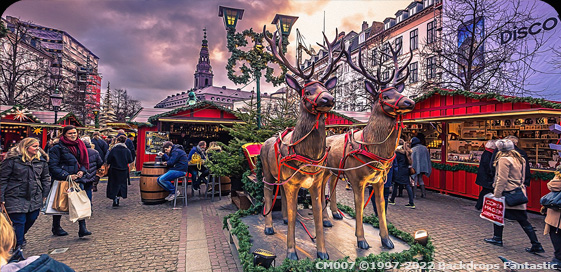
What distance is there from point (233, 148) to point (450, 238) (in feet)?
17.6

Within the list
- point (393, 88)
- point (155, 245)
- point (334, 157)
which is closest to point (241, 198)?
point (155, 245)

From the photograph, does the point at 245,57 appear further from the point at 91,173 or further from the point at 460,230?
the point at 460,230

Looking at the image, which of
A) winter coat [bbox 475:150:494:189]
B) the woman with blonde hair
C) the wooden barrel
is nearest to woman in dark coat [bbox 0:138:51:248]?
the wooden barrel

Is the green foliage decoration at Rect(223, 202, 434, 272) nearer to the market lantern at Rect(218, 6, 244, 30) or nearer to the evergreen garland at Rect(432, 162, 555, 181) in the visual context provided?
the evergreen garland at Rect(432, 162, 555, 181)

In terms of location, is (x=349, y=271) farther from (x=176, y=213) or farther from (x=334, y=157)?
(x=176, y=213)

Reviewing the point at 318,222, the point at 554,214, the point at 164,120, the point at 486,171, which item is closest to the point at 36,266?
the point at 318,222

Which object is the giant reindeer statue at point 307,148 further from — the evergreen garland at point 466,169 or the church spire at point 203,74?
Answer: the church spire at point 203,74

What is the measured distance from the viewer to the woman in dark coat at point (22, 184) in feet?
13.5

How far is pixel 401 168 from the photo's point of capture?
7.26 m

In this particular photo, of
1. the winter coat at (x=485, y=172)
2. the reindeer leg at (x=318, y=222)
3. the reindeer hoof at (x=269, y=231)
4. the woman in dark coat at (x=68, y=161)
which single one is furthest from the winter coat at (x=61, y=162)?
the winter coat at (x=485, y=172)

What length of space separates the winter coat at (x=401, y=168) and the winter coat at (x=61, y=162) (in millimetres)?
7350

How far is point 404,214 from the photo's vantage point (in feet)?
23.0

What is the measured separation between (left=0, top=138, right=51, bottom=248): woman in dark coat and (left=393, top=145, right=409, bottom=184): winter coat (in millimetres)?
7572

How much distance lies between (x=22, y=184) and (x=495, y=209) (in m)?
8.00
